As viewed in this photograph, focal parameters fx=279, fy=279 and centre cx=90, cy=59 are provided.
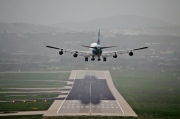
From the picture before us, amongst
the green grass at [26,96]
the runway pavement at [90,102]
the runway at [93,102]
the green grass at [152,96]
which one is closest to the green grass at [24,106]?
the runway pavement at [90,102]

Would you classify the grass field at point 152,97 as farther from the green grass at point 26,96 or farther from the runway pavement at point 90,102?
the green grass at point 26,96

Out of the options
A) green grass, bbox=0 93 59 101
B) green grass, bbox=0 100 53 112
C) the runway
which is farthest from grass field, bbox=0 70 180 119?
green grass, bbox=0 93 59 101

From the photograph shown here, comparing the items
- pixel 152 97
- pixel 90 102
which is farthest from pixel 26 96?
pixel 152 97

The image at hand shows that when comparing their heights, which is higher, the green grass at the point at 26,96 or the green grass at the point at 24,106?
the green grass at the point at 26,96

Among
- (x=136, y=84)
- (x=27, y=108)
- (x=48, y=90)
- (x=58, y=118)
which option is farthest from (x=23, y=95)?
(x=136, y=84)

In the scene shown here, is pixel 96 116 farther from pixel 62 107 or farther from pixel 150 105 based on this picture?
pixel 150 105

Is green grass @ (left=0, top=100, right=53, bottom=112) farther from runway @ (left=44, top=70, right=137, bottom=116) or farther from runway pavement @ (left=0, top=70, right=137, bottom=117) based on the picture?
runway @ (left=44, top=70, right=137, bottom=116)

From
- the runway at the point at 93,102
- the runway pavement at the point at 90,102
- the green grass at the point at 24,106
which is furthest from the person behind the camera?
the green grass at the point at 24,106
